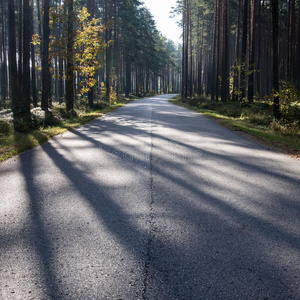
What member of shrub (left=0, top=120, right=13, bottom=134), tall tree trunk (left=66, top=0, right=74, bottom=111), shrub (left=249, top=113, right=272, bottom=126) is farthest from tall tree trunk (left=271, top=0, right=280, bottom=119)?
shrub (left=0, top=120, right=13, bottom=134)

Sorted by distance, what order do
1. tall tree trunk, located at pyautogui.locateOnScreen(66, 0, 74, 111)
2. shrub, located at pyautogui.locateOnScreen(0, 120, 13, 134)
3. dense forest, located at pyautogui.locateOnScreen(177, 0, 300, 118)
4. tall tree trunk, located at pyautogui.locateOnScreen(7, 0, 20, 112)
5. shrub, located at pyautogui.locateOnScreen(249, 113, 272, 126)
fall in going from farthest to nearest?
tall tree trunk, located at pyautogui.locateOnScreen(7, 0, 20, 112) → tall tree trunk, located at pyautogui.locateOnScreen(66, 0, 74, 111) → shrub, located at pyautogui.locateOnScreen(249, 113, 272, 126) → dense forest, located at pyautogui.locateOnScreen(177, 0, 300, 118) → shrub, located at pyautogui.locateOnScreen(0, 120, 13, 134)

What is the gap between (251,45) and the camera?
911 inches

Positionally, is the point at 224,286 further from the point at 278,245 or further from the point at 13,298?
the point at 13,298

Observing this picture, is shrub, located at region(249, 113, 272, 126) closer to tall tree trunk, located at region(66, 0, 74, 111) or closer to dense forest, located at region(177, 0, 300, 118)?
dense forest, located at region(177, 0, 300, 118)

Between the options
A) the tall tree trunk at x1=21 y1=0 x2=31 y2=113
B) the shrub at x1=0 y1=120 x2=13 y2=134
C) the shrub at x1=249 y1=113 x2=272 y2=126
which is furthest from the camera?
the tall tree trunk at x1=21 y1=0 x2=31 y2=113

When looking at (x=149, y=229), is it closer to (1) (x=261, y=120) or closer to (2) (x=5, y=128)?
(2) (x=5, y=128)

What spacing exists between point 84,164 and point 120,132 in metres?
5.10

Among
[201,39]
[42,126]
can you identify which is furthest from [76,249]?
[201,39]

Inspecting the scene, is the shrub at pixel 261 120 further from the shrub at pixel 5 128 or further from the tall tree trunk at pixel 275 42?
the shrub at pixel 5 128

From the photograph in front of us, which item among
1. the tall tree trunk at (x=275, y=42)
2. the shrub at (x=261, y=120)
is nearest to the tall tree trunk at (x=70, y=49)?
the shrub at (x=261, y=120)

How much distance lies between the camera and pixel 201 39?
5394 centimetres

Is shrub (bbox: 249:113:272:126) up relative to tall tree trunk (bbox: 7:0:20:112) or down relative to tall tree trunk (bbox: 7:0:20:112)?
down

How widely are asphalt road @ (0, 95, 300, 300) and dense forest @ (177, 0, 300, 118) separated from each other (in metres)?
9.92

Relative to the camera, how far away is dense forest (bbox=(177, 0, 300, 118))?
1470 centimetres
